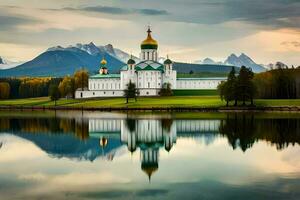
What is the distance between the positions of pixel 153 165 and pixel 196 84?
415 feet

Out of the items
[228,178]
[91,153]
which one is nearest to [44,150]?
[91,153]

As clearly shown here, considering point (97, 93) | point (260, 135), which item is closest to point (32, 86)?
point (97, 93)

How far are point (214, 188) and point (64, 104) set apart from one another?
102001mm

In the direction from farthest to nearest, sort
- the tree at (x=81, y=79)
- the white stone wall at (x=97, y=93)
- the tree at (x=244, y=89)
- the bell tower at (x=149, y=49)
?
the bell tower at (x=149, y=49)
the tree at (x=81, y=79)
the white stone wall at (x=97, y=93)
the tree at (x=244, y=89)

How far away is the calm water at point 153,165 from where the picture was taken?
819 inches

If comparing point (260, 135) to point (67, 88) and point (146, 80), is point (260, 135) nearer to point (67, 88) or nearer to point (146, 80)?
point (146, 80)

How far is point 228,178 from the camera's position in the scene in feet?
77.1

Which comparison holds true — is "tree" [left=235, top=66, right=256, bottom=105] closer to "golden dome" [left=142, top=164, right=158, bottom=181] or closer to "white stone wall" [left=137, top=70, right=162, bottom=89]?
"white stone wall" [left=137, top=70, right=162, bottom=89]

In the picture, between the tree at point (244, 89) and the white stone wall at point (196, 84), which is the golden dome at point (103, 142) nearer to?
the tree at point (244, 89)

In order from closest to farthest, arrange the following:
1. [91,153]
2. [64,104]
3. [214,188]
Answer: [214,188] < [91,153] < [64,104]

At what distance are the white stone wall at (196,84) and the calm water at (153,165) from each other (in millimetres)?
103481

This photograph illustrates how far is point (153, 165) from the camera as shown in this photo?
2764 cm

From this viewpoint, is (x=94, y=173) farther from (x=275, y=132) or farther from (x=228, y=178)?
(x=275, y=132)

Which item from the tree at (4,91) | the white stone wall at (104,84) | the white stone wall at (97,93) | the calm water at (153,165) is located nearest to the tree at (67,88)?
the white stone wall at (97,93)
